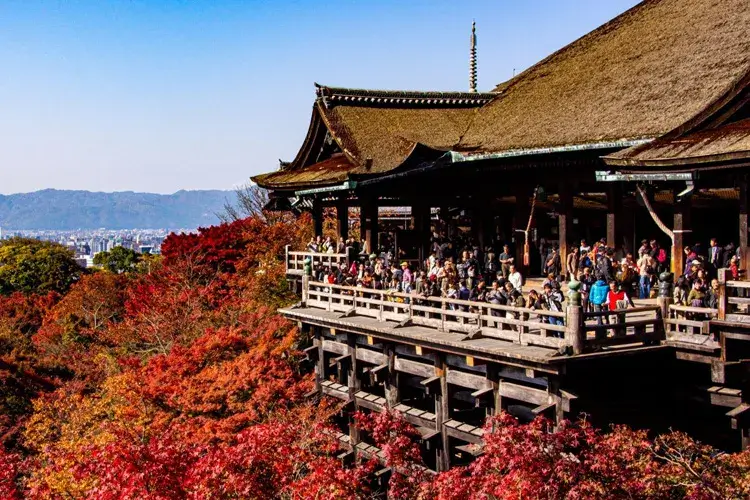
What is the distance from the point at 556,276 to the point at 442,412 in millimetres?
4610

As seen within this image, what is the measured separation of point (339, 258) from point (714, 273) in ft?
34.9

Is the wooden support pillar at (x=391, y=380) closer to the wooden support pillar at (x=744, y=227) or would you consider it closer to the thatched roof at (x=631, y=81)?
the thatched roof at (x=631, y=81)

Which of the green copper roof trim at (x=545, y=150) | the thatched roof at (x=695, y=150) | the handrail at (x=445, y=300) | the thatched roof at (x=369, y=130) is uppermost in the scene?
the thatched roof at (x=369, y=130)

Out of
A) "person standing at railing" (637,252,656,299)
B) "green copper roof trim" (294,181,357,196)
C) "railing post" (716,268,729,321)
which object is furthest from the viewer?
"green copper roof trim" (294,181,357,196)

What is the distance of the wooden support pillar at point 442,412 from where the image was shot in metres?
19.2

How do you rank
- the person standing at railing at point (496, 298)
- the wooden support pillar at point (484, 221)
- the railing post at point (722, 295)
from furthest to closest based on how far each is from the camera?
the wooden support pillar at point (484, 221), the person standing at railing at point (496, 298), the railing post at point (722, 295)

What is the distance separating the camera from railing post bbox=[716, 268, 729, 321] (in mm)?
14648

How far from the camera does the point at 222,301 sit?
35.2 meters

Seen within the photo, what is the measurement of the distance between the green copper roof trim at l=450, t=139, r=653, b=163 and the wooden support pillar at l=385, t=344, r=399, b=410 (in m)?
5.43

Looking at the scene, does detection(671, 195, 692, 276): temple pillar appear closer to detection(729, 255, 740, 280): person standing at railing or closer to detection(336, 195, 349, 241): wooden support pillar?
detection(729, 255, 740, 280): person standing at railing

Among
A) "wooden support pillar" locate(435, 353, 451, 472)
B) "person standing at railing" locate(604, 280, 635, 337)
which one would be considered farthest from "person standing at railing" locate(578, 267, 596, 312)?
"wooden support pillar" locate(435, 353, 451, 472)

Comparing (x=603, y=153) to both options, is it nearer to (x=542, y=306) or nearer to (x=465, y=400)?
(x=542, y=306)

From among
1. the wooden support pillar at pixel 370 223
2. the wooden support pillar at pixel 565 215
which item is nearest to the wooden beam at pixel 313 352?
the wooden support pillar at pixel 370 223

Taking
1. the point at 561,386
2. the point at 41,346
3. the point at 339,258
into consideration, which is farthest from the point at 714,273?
the point at 41,346
